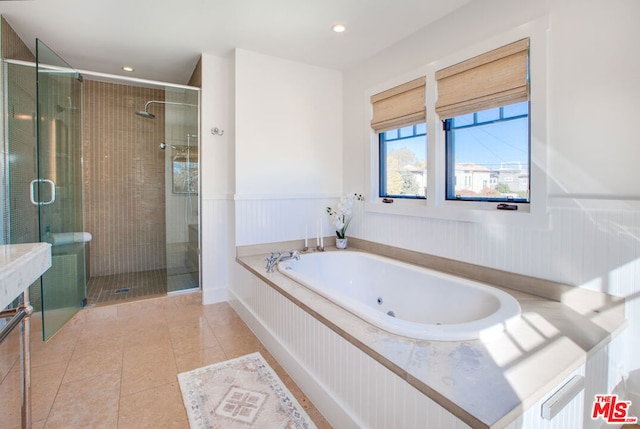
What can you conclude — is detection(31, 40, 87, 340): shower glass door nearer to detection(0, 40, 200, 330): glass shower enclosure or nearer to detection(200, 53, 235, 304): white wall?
detection(0, 40, 200, 330): glass shower enclosure

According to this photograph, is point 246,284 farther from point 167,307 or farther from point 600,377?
point 600,377

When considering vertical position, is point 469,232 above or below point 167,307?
above

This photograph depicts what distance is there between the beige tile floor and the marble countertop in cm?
94

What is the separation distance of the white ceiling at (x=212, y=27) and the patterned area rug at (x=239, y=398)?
2.42 meters

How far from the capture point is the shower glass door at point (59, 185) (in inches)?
90.7

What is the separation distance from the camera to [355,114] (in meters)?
3.29

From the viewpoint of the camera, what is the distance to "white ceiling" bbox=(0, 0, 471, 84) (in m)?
2.19

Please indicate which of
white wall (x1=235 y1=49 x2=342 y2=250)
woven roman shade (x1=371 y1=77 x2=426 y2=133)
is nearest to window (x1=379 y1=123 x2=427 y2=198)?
woven roman shade (x1=371 y1=77 x2=426 y2=133)

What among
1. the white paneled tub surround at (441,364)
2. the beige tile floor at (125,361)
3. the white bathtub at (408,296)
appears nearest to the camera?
the white paneled tub surround at (441,364)

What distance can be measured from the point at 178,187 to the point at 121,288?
1.26 metres

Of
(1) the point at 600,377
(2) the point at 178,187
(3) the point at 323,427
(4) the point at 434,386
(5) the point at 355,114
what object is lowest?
(3) the point at 323,427

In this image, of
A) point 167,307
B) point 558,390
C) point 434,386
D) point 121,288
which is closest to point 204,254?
point 167,307

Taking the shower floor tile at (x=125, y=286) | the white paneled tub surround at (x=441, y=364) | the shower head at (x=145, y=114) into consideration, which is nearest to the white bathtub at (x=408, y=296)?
the white paneled tub surround at (x=441, y=364)

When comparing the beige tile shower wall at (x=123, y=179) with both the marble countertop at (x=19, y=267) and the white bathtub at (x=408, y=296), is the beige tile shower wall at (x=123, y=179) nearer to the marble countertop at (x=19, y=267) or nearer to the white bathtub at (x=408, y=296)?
the white bathtub at (x=408, y=296)
